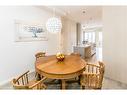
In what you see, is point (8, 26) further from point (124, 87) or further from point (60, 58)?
point (124, 87)

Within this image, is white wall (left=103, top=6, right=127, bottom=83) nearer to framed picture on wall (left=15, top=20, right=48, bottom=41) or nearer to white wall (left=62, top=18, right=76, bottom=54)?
framed picture on wall (left=15, top=20, right=48, bottom=41)

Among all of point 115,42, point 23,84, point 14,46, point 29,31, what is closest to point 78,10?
point 29,31

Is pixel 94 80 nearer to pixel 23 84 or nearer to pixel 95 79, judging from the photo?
pixel 95 79

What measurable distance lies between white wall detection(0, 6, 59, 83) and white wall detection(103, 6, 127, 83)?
2.40 m

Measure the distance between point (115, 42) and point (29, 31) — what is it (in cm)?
270

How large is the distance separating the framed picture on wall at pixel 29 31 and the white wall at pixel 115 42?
7.54ft

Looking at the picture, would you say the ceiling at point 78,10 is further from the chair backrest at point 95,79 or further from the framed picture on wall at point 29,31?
the chair backrest at point 95,79

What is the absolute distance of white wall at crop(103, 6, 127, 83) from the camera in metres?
3.51

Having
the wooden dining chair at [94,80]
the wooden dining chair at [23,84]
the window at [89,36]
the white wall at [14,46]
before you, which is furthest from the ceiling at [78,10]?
the window at [89,36]

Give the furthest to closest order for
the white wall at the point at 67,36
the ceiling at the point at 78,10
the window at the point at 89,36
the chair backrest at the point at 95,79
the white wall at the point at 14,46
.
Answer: the window at the point at 89,36
the white wall at the point at 67,36
the ceiling at the point at 78,10
the white wall at the point at 14,46
the chair backrest at the point at 95,79

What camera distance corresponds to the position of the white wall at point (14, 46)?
368 centimetres

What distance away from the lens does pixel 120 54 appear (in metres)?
3.60

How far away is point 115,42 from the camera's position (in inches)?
147

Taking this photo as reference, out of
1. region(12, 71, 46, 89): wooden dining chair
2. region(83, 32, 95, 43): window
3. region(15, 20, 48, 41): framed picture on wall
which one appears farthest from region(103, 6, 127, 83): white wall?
region(83, 32, 95, 43): window
